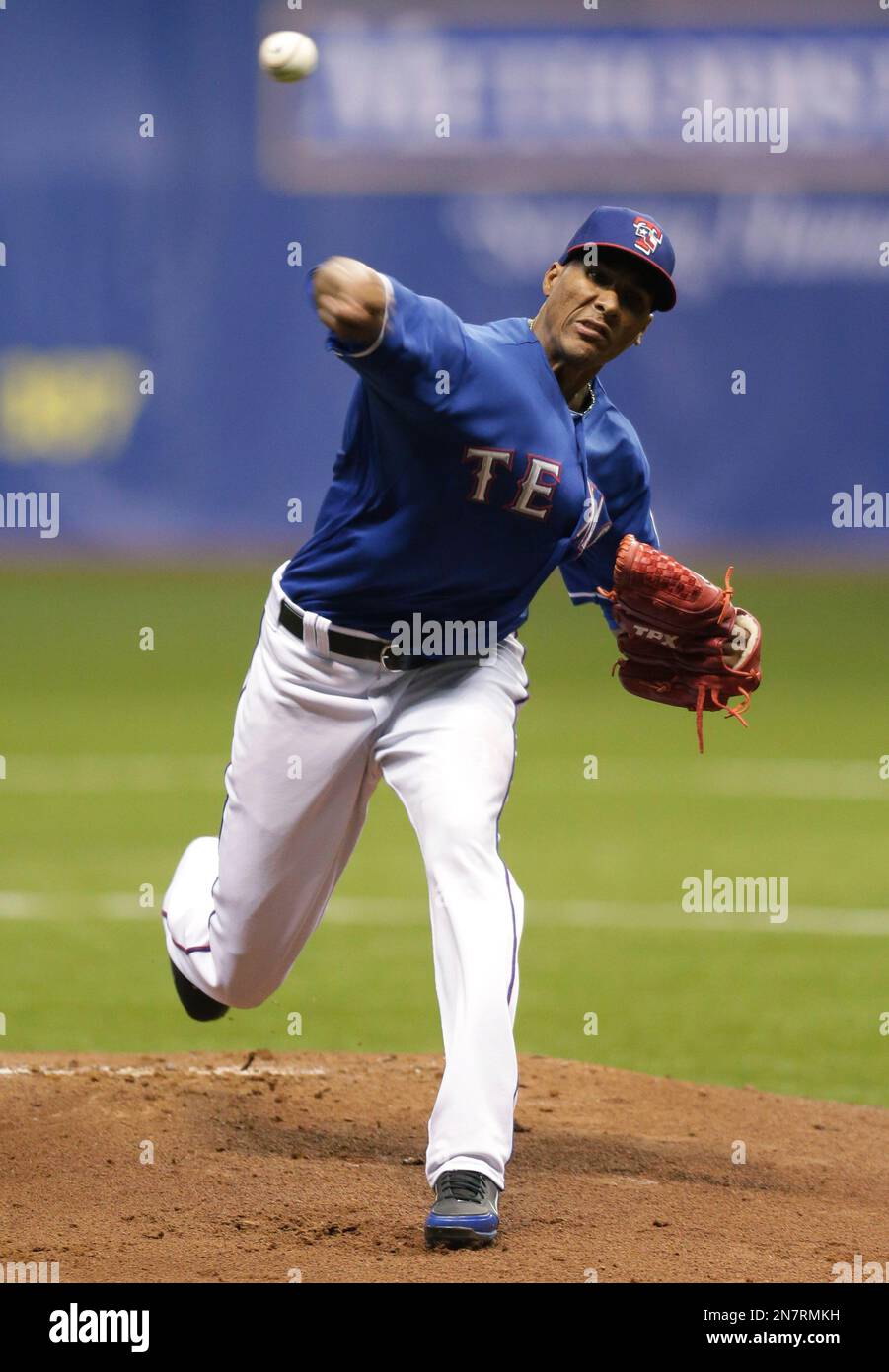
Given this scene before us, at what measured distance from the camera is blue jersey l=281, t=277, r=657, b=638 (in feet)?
13.0

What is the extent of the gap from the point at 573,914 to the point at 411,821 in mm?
3761

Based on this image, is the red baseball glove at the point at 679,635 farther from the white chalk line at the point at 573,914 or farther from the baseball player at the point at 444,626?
the white chalk line at the point at 573,914

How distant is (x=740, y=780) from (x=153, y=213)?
10.5 metres

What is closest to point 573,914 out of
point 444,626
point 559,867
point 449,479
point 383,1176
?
point 559,867

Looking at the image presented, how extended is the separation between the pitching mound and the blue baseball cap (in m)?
2.20

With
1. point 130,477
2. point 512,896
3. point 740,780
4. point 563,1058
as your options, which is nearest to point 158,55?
point 130,477

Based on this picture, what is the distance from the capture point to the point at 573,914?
8180 mm

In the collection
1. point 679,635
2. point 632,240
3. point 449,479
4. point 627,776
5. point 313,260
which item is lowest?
point 679,635

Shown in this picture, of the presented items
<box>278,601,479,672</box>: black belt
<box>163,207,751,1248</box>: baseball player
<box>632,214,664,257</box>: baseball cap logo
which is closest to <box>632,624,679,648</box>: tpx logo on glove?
<box>163,207,751,1248</box>: baseball player

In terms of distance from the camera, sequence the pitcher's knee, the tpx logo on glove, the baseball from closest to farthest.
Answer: the pitcher's knee, the baseball, the tpx logo on glove

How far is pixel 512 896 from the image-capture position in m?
4.23

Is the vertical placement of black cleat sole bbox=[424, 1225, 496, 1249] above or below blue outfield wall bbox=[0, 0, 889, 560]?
below

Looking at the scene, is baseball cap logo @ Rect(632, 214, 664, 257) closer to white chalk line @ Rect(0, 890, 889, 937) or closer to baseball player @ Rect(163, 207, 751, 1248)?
baseball player @ Rect(163, 207, 751, 1248)

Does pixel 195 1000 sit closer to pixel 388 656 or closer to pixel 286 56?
pixel 388 656
